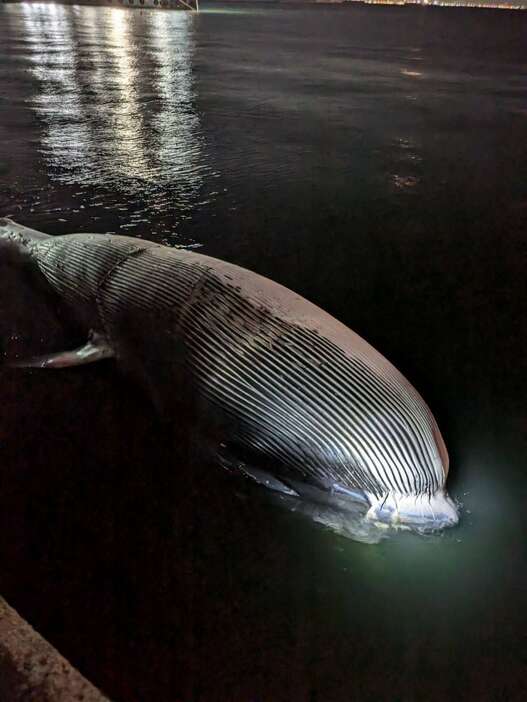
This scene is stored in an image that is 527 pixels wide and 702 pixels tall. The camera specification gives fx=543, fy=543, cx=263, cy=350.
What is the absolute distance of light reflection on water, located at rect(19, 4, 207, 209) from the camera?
802 centimetres

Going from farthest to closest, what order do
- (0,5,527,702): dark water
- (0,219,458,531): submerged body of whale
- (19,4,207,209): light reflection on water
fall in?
(19,4,207,209): light reflection on water < (0,219,458,531): submerged body of whale < (0,5,527,702): dark water

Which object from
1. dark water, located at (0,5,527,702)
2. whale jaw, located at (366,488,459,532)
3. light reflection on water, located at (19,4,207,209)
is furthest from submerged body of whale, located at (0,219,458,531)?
light reflection on water, located at (19,4,207,209)

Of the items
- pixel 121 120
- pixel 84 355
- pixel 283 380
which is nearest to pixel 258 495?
pixel 283 380

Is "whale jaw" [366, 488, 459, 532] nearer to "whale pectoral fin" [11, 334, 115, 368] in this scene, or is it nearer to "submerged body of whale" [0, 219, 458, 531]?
"submerged body of whale" [0, 219, 458, 531]

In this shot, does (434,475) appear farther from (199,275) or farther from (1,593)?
(1,593)

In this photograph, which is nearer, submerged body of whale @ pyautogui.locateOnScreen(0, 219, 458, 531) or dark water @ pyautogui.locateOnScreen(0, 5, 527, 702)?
dark water @ pyautogui.locateOnScreen(0, 5, 527, 702)

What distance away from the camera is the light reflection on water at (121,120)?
8.02 metres

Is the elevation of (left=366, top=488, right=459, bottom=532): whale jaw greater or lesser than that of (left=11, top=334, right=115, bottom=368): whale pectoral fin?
lesser

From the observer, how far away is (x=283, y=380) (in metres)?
2.86

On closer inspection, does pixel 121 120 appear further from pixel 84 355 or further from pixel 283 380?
pixel 283 380

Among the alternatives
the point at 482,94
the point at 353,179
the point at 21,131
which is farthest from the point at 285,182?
the point at 482,94

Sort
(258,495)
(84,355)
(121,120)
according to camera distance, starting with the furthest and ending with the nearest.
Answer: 1. (121,120)
2. (84,355)
3. (258,495)

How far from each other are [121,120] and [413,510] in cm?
1058

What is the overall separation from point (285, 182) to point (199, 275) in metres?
5.02
